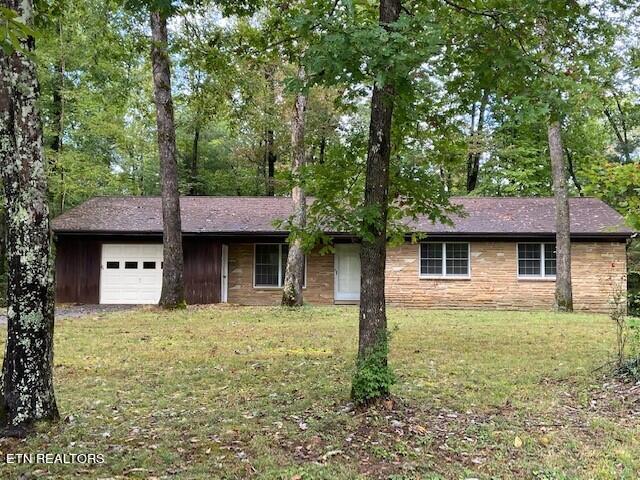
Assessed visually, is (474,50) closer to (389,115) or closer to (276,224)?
(389,115)

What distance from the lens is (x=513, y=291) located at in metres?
15.1

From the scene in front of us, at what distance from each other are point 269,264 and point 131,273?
4.15 metres

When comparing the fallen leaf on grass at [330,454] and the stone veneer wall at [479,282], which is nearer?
the fallen leaf on grass at [330,454]

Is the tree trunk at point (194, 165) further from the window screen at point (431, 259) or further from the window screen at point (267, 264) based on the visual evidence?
the window screen at point (431, 259)

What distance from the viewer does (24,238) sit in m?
3.66

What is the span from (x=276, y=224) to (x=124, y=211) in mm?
13372

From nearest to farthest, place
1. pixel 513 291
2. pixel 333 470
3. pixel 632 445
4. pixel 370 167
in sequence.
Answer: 1. pixel 333 470
2. pixel 632 445
3. pixel 370 167
4. pixel 513 291

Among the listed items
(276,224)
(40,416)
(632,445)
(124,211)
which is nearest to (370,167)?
(276,224)

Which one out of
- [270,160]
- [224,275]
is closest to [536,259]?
[224,275]

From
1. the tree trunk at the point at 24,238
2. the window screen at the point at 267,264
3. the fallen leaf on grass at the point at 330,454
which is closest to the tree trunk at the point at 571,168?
the window screen at the point at 267,264

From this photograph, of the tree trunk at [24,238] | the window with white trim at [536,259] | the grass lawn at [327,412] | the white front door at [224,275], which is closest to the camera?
the grass lawn at [327,412]

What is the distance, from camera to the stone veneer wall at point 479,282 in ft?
48.9

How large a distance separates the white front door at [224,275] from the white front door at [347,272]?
334 cm

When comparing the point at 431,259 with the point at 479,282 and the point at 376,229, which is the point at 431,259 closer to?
the point at 479,282
